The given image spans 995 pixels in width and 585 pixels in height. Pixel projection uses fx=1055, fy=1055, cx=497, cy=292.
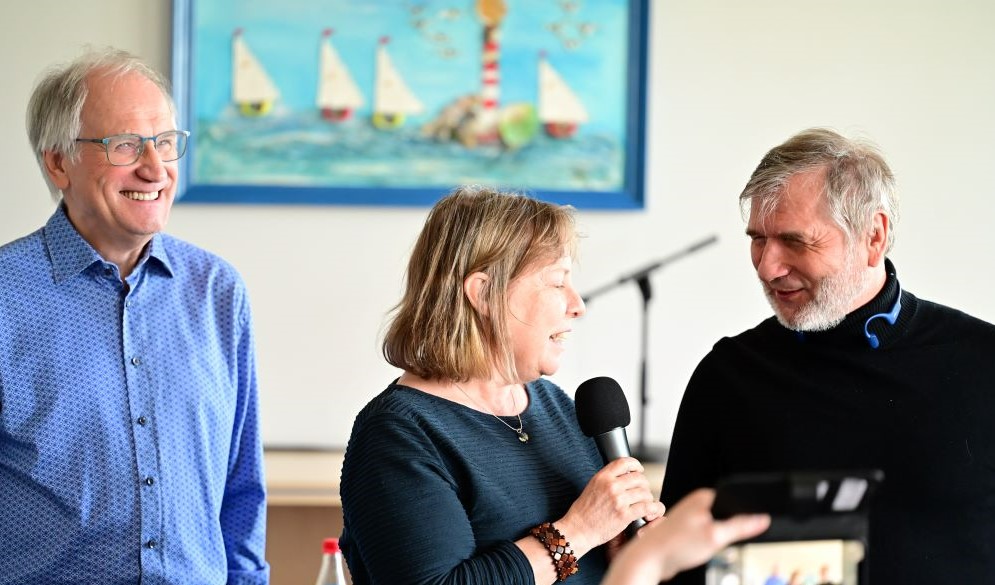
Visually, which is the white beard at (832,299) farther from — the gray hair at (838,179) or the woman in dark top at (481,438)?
the woman in dark top at (481,438)

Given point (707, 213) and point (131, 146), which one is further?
point (707, 213)

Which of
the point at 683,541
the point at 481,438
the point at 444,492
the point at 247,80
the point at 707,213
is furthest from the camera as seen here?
the point at 707,213

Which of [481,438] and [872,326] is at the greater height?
[872,326]

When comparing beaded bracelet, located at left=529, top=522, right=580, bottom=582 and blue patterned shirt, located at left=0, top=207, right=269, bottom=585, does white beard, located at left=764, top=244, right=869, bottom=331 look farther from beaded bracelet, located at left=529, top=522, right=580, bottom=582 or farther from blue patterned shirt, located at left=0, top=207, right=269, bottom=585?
blue patterned shirt, located at left=0, top=207, right=269, bottom=585

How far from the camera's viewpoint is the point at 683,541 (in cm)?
86

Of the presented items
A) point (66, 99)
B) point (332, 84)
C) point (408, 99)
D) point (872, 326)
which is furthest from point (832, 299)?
point (332, 84)

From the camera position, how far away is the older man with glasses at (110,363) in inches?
68.3

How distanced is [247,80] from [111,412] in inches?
69.9

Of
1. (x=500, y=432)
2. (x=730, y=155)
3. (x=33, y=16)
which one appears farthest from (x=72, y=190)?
(x=730, y=155)

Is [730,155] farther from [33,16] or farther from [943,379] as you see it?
[33,16]

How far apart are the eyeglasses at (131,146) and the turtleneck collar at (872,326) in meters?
1.20

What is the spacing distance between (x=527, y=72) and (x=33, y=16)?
1.56 m

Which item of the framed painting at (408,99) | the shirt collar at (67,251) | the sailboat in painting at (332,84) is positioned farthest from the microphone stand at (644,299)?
the shirt collar at (67,251)

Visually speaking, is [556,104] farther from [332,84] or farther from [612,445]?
[612,445]
